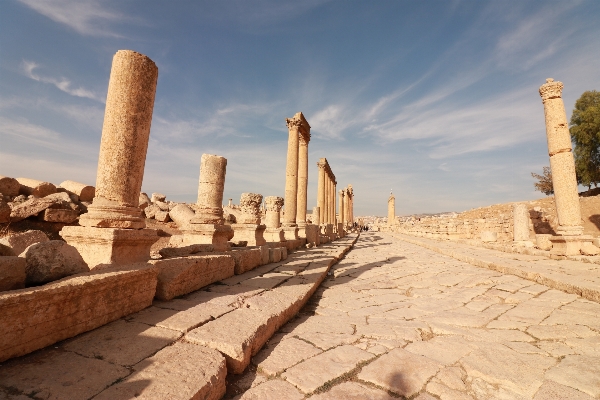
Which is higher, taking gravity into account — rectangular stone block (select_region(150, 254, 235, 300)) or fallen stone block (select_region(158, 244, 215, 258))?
fallen stone block (select_region(158, 244, 215, 258))

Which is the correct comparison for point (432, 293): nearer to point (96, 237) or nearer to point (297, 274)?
point (297, 274)

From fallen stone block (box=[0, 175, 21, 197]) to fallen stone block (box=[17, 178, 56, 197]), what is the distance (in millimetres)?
572

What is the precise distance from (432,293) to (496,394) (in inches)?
118

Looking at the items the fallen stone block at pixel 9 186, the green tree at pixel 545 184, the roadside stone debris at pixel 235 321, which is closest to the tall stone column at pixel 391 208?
the green tree at pixel 545 184

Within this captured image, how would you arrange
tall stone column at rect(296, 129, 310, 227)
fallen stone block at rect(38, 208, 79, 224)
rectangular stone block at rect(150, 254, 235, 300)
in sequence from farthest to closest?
tall stone column at rect(296, 129, 310, 227) < fallen stone block at rect(38, 208, 79, 224) < rectangular stone block at rect(150, 254, 235, 300)

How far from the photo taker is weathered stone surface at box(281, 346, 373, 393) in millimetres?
2054

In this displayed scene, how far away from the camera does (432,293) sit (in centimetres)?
482

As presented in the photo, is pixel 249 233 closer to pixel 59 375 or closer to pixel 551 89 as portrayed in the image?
pixel 59 375

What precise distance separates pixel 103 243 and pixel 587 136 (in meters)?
41.1

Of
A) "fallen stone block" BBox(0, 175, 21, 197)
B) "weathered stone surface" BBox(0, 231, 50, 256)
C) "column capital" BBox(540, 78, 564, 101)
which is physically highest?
"column capital" BBox(540, 78, 564, 101)

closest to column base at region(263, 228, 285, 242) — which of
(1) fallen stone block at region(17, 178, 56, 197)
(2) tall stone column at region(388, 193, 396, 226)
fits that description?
(1) fallen stone block at region(17, 178, 56, 197)

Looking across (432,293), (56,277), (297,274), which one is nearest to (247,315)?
(56,277)

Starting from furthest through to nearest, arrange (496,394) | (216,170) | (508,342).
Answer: (216,170) → (508,342) → (496,394)

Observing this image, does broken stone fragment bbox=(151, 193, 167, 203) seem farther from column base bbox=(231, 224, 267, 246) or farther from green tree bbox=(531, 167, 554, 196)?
green tree bbox=(531, 167, 554, 196)
